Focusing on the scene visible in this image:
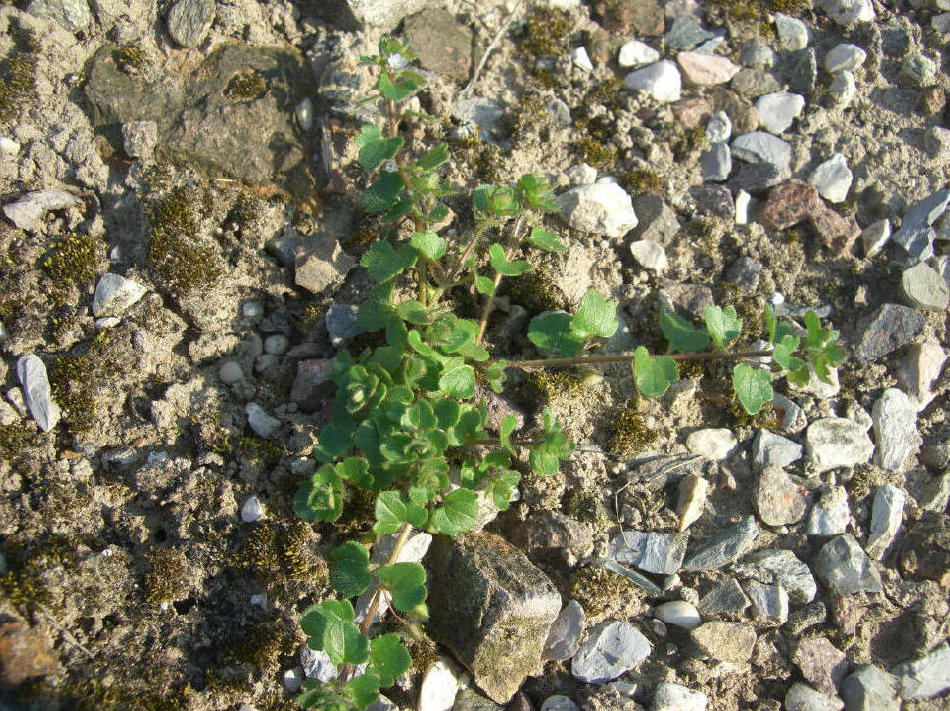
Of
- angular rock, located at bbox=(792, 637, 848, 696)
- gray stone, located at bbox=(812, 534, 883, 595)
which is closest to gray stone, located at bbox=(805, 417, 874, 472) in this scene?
gray stone, located at bbox=(812, 534, 883, 595)

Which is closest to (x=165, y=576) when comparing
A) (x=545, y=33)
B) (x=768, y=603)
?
(x=768, y=603)

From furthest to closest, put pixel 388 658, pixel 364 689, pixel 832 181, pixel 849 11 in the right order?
pixel 849 11, pixel 832 181, pixel 388 658, pixel 364 689

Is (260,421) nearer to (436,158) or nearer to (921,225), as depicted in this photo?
(436,158)

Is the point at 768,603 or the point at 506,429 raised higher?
the point at 506,429

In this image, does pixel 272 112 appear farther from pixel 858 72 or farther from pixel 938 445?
pixel 938 445

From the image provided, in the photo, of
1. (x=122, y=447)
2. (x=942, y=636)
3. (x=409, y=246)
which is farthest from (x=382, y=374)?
(x=942, y=636)

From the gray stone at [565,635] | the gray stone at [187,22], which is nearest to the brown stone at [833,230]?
the gray stone at [565,635]

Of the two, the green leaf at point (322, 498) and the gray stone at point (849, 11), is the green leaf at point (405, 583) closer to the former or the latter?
the green leaf at point (322, 498)
